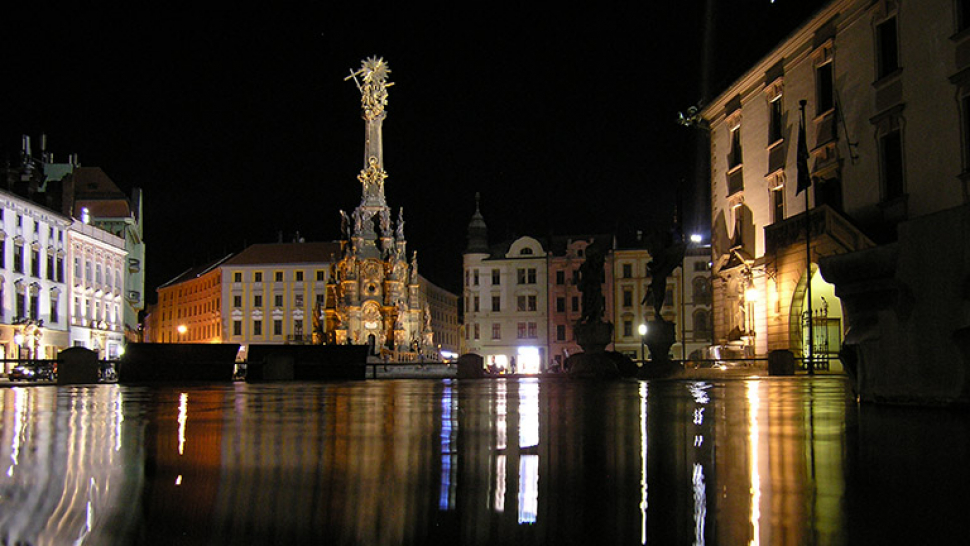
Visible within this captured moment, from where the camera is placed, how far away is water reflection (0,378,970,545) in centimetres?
191

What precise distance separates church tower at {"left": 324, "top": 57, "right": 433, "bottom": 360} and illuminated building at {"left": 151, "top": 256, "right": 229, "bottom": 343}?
43040 mm

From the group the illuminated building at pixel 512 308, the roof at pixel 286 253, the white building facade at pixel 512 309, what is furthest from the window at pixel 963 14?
the roof at pixel 286 253

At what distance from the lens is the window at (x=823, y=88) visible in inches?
1110

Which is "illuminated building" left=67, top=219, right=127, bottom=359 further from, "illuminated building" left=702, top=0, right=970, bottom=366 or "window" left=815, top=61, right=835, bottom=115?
"window" left=815, top=61, right=835, bottom=115

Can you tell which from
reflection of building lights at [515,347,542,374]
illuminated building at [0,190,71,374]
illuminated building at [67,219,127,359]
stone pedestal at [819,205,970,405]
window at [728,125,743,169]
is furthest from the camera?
reflection of building lights at [515,347,542,374]

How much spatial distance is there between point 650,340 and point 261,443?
2202 centimetres

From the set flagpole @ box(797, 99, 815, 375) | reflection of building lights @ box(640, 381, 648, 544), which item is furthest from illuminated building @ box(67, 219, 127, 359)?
reflection of building lights @ box(640, 381, 648, 544)

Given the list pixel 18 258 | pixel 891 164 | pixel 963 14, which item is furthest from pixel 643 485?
pixel 18 258

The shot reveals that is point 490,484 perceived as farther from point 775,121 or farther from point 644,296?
point 644,296

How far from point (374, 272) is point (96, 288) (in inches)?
1004

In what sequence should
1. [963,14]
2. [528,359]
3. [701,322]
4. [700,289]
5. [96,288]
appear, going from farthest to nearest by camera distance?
[528,359] < [700,289] < [701,322] < [96,288] < [963,14]

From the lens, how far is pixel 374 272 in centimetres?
6078

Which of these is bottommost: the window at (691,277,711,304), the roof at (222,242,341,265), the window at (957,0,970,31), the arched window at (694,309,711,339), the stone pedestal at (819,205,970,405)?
the stone pedestal at (819,205,970,405)

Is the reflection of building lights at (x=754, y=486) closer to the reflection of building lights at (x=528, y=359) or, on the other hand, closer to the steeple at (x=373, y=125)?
the steeple at (x=373, y=125)
